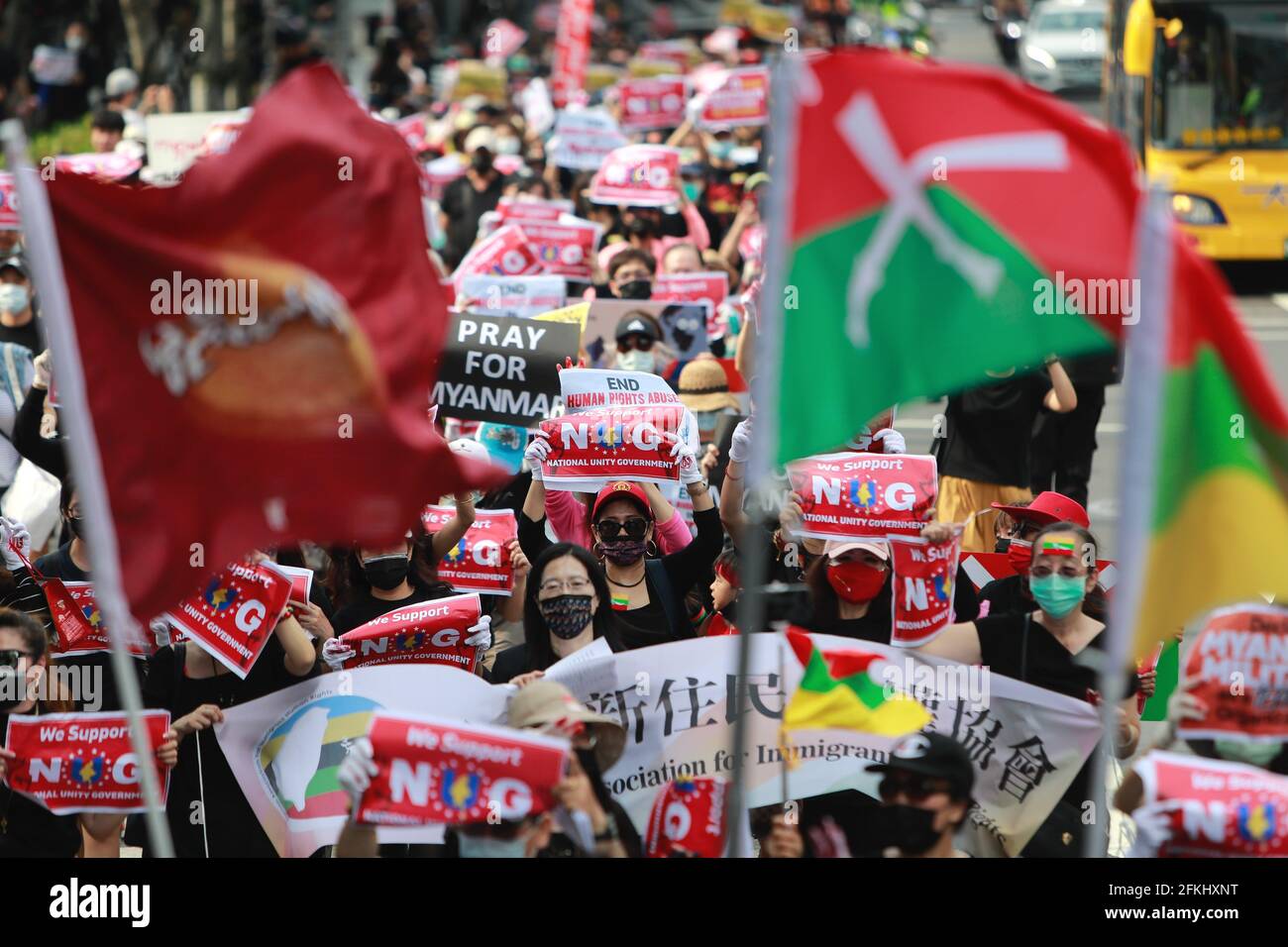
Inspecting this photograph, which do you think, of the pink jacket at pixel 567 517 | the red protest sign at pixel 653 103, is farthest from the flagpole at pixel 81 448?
the red protest sign at pixel 653 103

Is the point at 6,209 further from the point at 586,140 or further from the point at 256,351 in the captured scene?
the point at 256,351

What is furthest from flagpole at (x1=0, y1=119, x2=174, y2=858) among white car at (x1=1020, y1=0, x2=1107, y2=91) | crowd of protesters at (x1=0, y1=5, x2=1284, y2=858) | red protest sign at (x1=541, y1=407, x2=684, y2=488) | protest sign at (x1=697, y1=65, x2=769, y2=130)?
white car at (x1=1020, y1=0, x2=1107, y2=91)

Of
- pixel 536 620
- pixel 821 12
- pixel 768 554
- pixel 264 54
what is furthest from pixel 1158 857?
pixel 821 12

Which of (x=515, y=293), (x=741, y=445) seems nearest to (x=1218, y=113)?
(x=515, y=293)

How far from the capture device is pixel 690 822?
5.62m

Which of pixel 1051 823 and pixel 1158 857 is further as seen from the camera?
pixel 1051 823

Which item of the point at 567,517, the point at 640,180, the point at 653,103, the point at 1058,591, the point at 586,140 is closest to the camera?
the point at 1058,591

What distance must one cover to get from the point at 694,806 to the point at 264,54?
3367 centimetres

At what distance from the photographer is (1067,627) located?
650cm

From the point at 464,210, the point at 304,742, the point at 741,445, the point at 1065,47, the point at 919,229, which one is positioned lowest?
the point at 1065,47

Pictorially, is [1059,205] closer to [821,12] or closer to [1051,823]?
[1051,823]

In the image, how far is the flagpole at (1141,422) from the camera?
14.0 feet

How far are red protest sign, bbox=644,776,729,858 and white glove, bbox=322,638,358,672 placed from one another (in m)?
1.31

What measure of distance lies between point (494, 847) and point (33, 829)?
179 centimetres
